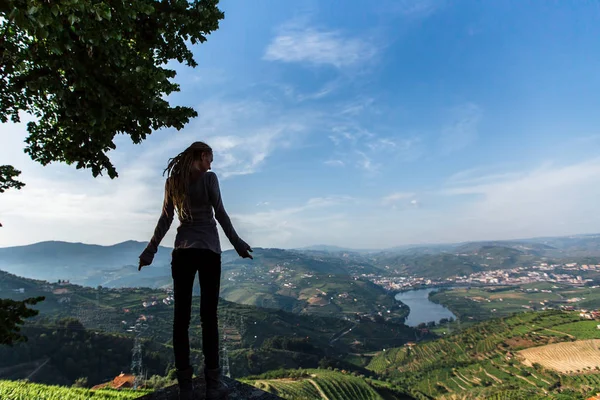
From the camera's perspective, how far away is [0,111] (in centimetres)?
439

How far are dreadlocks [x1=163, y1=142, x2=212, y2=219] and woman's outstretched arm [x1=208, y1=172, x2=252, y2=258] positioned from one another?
258 mm

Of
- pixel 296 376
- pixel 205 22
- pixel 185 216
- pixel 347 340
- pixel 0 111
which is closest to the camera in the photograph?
pixel 185 216

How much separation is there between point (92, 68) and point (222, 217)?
2.31 metres

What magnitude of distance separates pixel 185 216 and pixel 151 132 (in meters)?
2.09

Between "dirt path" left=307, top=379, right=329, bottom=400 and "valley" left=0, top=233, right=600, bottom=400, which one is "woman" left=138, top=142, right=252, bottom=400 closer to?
"valley" left=0, top=233, right=600, bottom=400

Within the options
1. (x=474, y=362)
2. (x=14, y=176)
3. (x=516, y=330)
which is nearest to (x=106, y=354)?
(x=14, y=176)

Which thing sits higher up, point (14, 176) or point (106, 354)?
point (14, 176)

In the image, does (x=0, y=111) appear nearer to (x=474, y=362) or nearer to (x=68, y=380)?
(x=68, y=380)

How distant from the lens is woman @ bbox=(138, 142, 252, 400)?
3.21m

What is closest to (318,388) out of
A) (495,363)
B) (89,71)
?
(495,363)

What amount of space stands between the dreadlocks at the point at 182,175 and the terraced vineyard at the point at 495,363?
73533 millimetres

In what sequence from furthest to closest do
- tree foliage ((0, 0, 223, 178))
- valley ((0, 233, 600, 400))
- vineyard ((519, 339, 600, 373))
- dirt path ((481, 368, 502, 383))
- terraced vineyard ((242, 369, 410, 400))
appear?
dirt path ((481, 368, 502, 383)) → vineyard ((519, 339, 600, 373)) → valley ((0, 233, 600, 400)) → terraced vineyard ((242, 369, 410, 400)) → tree foliage ((0, 0, 223, 178))

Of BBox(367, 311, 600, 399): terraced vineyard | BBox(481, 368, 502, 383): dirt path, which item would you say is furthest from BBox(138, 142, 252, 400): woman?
BBox(481, 368, 502, 383): dirt path

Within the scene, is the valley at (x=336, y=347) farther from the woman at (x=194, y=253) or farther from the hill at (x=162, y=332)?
the woman at (x=194, y=253)
